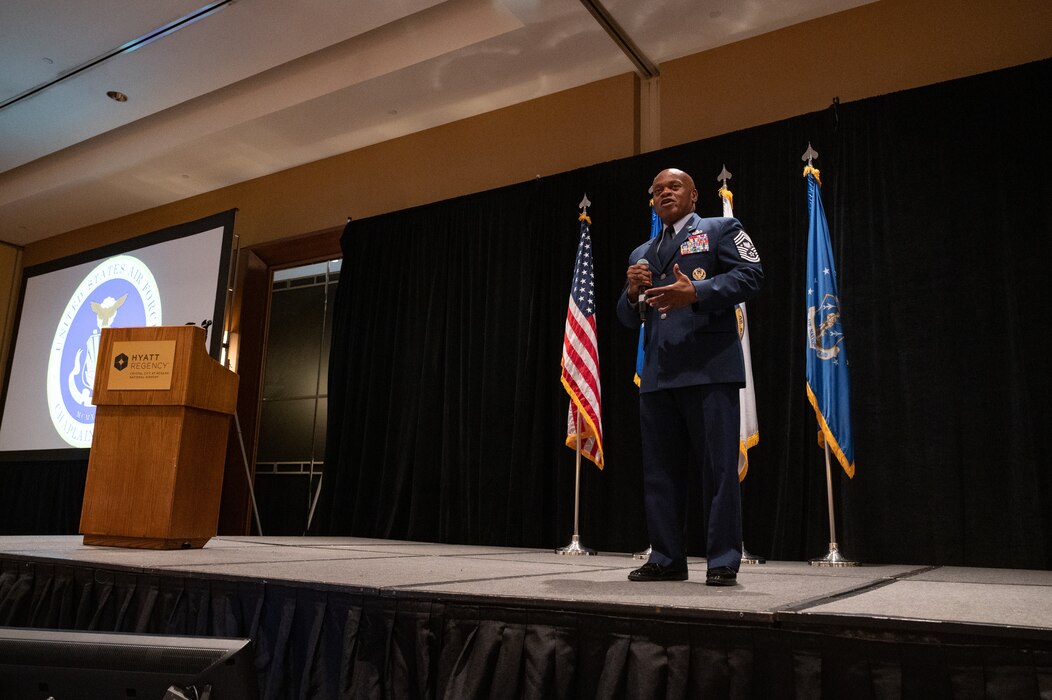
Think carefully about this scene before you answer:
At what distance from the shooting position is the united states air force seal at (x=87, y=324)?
6465mm

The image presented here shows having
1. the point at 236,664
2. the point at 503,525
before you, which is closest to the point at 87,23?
the point at 503,525

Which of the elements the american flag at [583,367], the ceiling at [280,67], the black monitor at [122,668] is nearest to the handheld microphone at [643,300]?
the black monitor at [122,668]

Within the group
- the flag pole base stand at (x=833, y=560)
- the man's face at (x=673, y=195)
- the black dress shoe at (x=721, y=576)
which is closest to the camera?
the black dress shoe at (x=721, y=576)

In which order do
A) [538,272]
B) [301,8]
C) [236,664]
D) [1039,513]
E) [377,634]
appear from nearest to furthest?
[236,664]
[377,634]
[1039,513]
[301,8]
[538,272]

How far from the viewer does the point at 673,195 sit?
7.34ft

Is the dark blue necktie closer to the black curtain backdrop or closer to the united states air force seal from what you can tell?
the black curtain backdrop

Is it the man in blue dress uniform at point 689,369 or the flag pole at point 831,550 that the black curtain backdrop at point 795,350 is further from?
the man in blue dress uniform at point 689,369

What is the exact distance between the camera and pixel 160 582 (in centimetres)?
206

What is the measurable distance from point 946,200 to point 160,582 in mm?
3897

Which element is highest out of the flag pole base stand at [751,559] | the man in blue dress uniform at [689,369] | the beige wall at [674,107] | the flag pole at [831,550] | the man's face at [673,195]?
the beige wall at [674,107]

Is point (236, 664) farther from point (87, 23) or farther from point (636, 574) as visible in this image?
point (87, 23)

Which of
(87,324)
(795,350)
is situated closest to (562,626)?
(795,350)

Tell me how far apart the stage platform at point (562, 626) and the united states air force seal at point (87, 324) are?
447cm

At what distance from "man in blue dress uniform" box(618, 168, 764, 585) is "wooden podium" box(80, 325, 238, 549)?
1.84 meters
